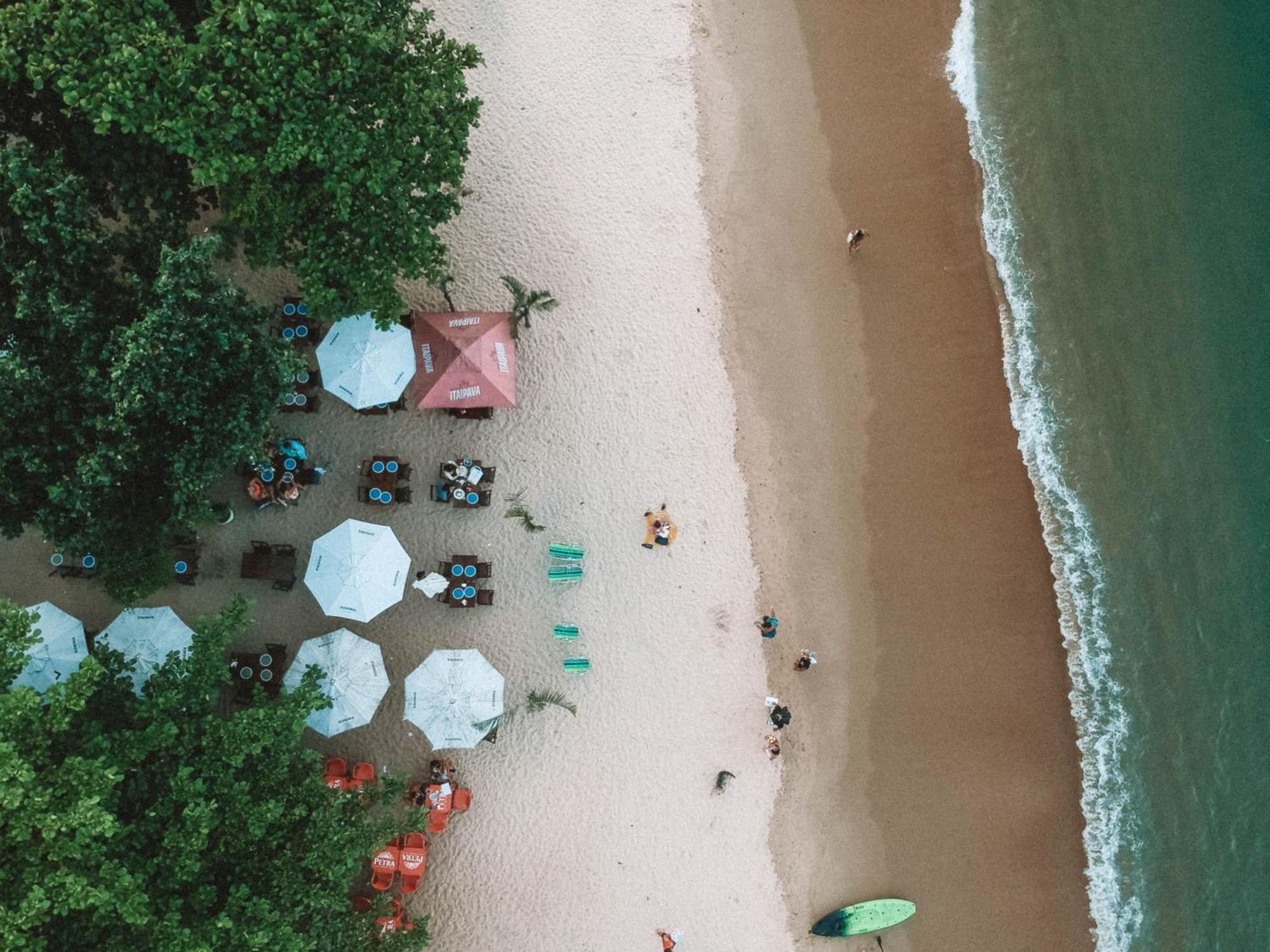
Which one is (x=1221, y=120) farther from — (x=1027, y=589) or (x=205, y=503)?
(x=205, y=503)

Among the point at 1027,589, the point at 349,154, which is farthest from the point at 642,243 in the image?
the point at 1027,589

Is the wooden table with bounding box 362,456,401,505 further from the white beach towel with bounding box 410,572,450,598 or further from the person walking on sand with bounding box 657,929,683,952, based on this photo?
the person walking on sand with bounding box 657,929,683,952

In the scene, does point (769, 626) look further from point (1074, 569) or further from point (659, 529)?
point (1074, 569)

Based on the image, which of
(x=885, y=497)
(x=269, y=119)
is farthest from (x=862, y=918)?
(x=269, y=119)

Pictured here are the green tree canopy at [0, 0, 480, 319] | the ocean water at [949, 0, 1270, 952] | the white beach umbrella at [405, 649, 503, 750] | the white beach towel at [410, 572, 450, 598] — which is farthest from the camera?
the ocean water at [949, 0, 1270, 952]

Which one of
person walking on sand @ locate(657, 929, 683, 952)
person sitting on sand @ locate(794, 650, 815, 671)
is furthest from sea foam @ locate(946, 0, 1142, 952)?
person walking on sand @ locate(657, 929, 683, 952)

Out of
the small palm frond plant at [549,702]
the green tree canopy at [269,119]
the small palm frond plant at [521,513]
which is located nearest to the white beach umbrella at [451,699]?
the small palm frond plant at [549,702]
